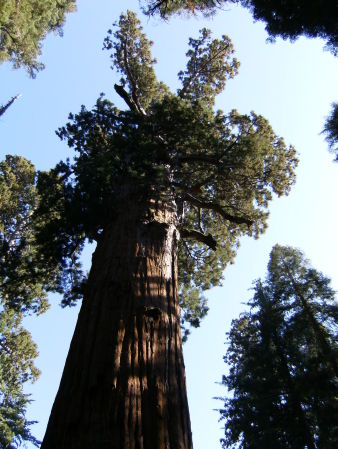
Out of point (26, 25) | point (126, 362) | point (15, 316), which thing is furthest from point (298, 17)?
A: point (15, 316)

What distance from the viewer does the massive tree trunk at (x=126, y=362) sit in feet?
8.51

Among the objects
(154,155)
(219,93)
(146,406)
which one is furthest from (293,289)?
(146,406)

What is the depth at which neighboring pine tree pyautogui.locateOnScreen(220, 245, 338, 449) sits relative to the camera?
12.1 meters

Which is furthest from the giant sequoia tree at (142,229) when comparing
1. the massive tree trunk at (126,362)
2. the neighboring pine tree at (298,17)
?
the neighboring pine tree at (298,17)

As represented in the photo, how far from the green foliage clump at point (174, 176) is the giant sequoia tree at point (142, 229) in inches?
1.3

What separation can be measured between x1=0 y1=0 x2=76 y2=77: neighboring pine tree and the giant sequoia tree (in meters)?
2.52

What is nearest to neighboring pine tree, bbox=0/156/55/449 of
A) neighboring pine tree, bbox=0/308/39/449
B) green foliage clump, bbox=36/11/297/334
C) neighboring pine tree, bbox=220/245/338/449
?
neighboring pine tree, bbox=0/308/39/449

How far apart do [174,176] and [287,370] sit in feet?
33.4

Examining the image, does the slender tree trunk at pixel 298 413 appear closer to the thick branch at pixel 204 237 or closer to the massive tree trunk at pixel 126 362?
the thick branch at pixel 204 237

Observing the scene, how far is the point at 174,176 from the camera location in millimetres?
9180

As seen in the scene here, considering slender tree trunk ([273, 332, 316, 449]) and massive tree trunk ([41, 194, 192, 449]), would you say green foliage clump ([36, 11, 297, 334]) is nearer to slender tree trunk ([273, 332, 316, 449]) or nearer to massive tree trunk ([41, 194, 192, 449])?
massive tree trunk ([41, 194, 192, 449])

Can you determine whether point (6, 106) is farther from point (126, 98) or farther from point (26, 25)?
point (126, 98)

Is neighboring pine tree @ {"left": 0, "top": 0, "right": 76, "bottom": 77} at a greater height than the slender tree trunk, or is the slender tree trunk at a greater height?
neighboring pine tree @ {"left": 0, "top": 0, "right": 76, "bottom": 77}

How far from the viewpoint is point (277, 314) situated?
15.5 metres
